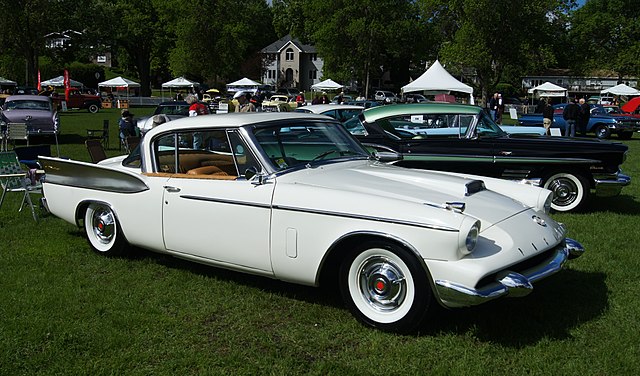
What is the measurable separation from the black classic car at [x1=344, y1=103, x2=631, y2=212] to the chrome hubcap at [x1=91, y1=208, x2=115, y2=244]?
3832 mm

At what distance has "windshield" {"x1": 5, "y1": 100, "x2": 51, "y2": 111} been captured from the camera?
18828 mm

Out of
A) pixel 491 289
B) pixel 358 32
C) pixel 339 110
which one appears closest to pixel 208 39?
pixel 358 32

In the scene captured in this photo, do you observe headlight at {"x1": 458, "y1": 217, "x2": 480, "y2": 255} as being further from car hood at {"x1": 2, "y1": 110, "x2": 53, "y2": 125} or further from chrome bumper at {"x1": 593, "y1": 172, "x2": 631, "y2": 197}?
car hood at {"x1": 2, "y1": 110, "x2": 53, "y2": 125}

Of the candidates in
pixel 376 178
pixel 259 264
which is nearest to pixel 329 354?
pixel 259 264

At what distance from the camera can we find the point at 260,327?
4.39 m

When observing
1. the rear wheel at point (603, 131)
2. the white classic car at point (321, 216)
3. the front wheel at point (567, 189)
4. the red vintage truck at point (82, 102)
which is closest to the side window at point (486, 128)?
the front wheel at point (567, 189)

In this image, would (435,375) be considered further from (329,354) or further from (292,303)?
(292,303)

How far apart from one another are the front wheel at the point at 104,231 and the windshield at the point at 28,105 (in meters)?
14.4

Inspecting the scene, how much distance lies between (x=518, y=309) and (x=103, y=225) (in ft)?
13.3

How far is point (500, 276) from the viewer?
3980 millimetres

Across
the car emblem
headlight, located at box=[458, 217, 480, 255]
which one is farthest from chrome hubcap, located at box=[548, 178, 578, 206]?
headlight, located at box=[458, 217, 480, 255]

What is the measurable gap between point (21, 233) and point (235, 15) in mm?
49617

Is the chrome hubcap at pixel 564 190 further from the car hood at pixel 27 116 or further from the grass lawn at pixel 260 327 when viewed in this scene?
the car hood at pixel 27 116

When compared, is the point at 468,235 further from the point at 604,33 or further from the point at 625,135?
the point at 604,33
